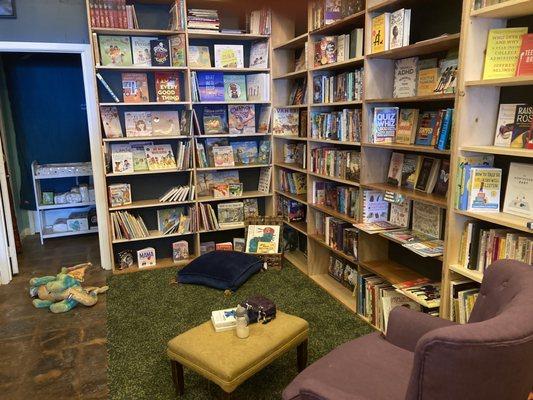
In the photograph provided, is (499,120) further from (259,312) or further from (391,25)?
(259,312)

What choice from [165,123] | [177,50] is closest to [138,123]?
[165,123]

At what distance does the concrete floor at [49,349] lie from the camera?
2311 mm

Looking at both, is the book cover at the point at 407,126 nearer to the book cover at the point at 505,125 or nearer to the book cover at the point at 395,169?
the book cover at the point at 395,169

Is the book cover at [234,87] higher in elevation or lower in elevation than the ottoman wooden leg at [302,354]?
higher

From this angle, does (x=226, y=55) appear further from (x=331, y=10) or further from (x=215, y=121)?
(x=331, y=10)

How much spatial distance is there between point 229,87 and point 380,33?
1.94 meters

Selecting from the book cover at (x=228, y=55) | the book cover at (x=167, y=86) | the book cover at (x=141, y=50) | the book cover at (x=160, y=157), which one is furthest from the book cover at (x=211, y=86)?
the book cover at (x=160, y=157)

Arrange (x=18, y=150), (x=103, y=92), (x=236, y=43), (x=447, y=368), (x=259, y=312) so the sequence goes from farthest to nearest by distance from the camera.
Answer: (x=18, y=150) < (x=236, y=43) < (x=103, y=92) < (x=259, y=312) < (x=447, y=368)

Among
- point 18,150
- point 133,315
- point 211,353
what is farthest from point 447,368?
point 18,150

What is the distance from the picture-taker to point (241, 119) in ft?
14.1

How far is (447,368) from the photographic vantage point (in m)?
1.10

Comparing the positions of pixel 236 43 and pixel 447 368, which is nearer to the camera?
pixel 447 368

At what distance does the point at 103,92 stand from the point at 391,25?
103 inches

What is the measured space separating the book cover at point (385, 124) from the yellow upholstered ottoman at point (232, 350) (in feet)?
4.31
